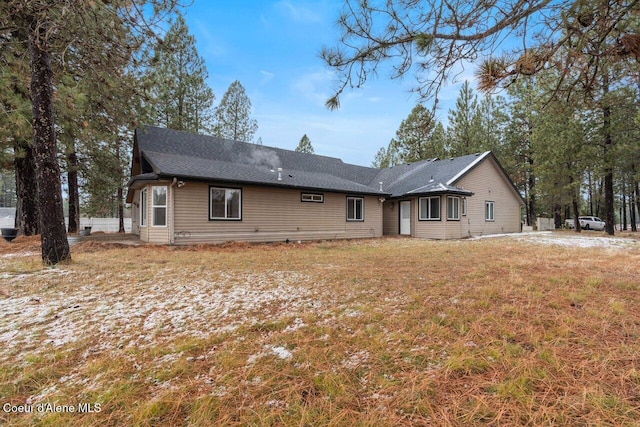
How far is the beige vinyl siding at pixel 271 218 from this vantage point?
10.1 m

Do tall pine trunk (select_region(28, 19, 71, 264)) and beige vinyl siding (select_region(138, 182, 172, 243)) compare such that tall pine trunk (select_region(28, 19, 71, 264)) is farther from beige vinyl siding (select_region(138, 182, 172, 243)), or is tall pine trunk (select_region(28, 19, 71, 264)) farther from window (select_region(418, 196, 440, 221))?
window (select_region(418, 196, 440, 221))

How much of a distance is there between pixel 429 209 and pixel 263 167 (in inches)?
321

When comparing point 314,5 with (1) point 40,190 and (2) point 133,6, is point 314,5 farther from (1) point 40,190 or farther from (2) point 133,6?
(1) point 40,190

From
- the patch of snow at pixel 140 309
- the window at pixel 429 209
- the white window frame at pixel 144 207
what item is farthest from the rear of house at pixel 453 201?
the white window frame at pixel 144 207

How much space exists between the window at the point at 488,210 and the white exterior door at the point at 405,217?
4519 mm

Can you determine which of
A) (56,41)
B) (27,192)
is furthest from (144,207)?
(56,41)

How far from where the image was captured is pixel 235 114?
2414 cm

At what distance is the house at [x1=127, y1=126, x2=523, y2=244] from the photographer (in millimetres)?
10062

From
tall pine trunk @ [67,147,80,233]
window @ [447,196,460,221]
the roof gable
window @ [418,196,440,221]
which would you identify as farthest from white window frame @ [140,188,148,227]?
window @ [447,196,460,221]

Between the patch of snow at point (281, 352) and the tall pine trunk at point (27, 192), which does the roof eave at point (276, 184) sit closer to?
the tall pine trunk at point (27, 192)

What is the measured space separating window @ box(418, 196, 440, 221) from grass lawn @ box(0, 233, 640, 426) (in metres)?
9.61

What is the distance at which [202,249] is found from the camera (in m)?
9.34

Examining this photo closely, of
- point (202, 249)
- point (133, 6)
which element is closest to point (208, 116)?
point (202, 249)

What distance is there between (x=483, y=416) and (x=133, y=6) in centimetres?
607
